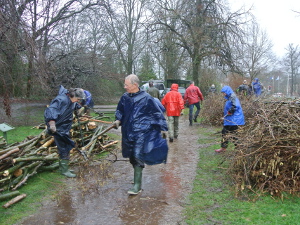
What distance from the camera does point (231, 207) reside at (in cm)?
402

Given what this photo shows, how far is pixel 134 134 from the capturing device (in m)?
4.60

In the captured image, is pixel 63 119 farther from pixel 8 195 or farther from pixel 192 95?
pixel 192 95

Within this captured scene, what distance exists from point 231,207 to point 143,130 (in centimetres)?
167

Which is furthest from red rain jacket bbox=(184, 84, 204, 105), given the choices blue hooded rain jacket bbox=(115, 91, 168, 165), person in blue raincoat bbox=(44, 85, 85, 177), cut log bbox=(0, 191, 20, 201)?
cut log bbox=(0, 191, 20, 201)

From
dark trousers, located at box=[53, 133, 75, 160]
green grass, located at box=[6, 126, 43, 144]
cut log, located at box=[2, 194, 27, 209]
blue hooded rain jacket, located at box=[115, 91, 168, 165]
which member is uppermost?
blue hooded rain jacket, located at box=[115, 91, 168, 165]

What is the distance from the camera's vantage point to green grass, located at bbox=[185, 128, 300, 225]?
3625mm

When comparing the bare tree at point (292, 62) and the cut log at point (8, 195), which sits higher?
the bare tree at point (292, 62)

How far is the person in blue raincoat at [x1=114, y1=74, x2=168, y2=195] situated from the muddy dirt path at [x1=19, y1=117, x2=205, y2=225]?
388 millimetres

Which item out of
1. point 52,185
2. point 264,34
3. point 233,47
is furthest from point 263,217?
point 264,34

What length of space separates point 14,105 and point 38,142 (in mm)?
6801

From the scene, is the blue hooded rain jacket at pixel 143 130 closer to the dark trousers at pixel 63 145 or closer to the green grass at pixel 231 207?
the green grass at pixel 231 207

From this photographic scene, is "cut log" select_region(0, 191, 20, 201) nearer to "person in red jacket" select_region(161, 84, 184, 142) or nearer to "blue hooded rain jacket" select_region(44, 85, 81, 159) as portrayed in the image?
"blue hooded rain jacket" select_region(44, 85, 81, 159)

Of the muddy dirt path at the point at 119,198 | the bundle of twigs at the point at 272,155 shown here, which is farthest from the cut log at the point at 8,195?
the bundle of twigs at the point at 272,155

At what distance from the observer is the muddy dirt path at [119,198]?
379 cm
